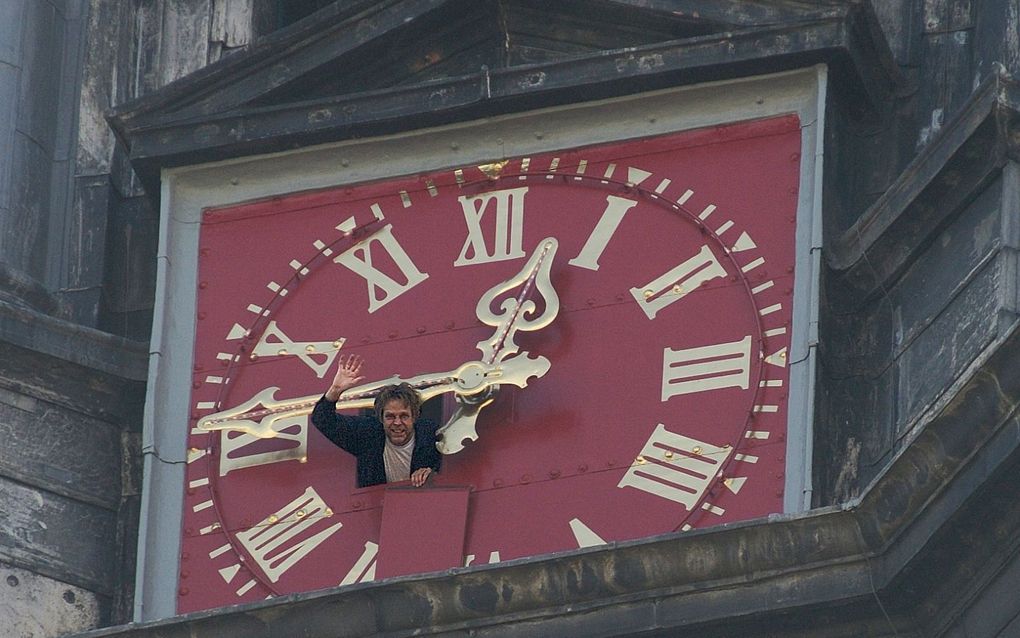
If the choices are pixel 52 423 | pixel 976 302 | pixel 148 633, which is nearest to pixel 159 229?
pixel 52 423

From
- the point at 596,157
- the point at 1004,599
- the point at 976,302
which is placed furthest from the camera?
the point at 596,157

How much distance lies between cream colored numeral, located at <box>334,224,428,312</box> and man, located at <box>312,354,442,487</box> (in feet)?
2.04

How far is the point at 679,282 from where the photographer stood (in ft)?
57.4

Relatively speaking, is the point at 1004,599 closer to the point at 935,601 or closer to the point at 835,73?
the point at 935,601

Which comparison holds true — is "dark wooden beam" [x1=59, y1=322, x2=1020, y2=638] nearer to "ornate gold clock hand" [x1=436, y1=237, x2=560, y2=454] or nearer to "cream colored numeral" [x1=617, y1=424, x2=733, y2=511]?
"cream colored numeral" [x1=617, y1=424, x2=733, y2=511]

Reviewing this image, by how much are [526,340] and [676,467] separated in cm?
84

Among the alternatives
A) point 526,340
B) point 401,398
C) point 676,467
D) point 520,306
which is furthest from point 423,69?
point 676,467

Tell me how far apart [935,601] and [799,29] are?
8.82 feet

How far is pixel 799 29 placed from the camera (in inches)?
699

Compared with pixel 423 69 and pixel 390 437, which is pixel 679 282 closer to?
pixel 390 437

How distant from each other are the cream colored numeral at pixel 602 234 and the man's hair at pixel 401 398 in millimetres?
765

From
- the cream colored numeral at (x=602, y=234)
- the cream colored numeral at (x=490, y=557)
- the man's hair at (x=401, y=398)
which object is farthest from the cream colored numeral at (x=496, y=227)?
the cream colored numeral at (x=490, y=557)

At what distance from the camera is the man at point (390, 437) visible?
57.0 feet

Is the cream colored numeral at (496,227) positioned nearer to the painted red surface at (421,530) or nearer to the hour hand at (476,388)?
the hour hand at (476,388)
